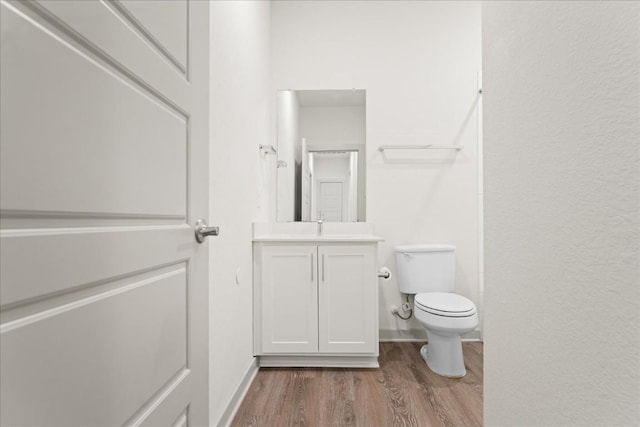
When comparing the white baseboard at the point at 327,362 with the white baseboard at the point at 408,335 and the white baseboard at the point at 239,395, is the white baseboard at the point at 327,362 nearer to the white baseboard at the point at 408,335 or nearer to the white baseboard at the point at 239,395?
the white baseboard at the point at 239,395

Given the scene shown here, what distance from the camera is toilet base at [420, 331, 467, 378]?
76.2 inches

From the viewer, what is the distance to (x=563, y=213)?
0.61 m

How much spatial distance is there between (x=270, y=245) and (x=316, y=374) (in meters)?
0.89

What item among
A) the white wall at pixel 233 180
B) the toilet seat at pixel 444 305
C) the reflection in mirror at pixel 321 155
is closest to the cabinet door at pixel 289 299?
the white wall at pixel 233 180

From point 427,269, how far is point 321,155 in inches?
50.0

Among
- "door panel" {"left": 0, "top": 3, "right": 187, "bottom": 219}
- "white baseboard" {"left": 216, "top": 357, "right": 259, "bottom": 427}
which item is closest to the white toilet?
"white baseboard" {"left": 216, "top": 357, "right": 259, "bottom": 427}

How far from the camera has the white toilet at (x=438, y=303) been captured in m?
1.87

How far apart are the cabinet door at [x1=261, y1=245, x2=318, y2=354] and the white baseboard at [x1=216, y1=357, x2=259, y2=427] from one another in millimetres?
128

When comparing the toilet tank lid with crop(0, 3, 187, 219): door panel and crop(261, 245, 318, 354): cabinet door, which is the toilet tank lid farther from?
crop(0, 3, 187, 219): door panel

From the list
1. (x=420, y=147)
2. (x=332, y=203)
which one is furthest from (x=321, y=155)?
(x=420, y=147)

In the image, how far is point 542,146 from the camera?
0.67m

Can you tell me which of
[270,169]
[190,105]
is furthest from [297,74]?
[190,105]

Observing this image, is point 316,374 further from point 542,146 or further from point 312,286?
point 542,146

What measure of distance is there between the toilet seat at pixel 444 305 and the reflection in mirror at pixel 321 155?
2.64 feet
